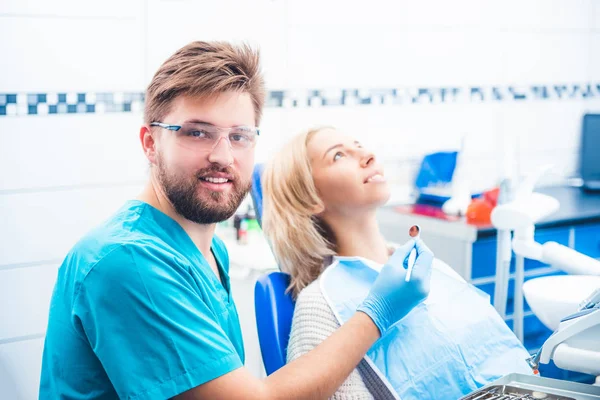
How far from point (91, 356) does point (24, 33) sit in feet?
5.25

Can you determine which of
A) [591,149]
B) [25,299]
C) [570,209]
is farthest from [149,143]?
[591,149]

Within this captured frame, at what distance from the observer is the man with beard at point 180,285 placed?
1.18 metres

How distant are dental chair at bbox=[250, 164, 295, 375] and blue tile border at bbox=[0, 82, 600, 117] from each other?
3.88ft

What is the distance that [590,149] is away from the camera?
3.73 meters

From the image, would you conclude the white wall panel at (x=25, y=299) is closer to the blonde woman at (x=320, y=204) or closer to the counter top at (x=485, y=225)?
the blonde woman at (x=320, y=204)

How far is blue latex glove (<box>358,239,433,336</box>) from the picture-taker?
1.50 m

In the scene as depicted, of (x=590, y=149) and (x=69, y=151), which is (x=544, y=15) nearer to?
(x=590, y=149)

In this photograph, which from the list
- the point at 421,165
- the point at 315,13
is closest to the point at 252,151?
the point at 315,13

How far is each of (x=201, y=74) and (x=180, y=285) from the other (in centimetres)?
38

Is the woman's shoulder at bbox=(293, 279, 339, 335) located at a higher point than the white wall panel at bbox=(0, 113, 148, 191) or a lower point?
lower

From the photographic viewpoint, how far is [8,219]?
2.54m

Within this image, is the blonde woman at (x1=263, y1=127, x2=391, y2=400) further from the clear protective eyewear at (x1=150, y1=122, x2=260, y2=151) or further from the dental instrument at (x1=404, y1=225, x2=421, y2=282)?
the clear protective eyewear at (x1=150, y1=122, x2=260, y2=151)

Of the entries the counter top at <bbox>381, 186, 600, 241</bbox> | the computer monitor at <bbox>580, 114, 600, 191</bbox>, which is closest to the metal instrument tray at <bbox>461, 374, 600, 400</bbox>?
the counter top at <bbox>381, 186, 600, 241</bbox>

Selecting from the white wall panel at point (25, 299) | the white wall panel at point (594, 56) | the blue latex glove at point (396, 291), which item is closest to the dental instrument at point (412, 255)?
the blue latex glove at point (396, 291)
